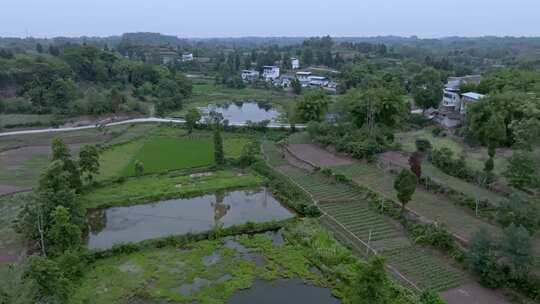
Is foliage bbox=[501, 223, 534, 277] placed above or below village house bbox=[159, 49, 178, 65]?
below

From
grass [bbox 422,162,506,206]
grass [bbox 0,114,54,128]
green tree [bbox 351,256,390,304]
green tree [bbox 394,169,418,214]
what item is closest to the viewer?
green tree [bbox 351,256,390,304]

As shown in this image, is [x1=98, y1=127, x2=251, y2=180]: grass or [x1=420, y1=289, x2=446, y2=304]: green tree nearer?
[x1=420, y1=289, x2=446, y2=304]: green tree

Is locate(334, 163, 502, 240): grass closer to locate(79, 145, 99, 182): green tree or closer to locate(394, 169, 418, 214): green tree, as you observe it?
locate(394, 169, 418, 214): green tree

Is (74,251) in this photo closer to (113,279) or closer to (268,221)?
(113,279)

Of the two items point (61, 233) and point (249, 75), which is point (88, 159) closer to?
point (61, 233)

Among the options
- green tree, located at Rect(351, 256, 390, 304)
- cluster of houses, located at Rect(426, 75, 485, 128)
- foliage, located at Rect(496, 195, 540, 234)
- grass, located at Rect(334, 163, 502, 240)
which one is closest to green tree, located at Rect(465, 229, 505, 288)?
foliage, located at Rect(496, 195, 540, 234)

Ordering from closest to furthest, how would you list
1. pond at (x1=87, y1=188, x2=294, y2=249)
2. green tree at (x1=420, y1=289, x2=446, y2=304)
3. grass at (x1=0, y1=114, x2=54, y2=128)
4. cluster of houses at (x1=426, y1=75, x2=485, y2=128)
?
green tree at (x1=420, y1=289, x2=446, y2=304) < pond at (x1=87, y1=188, x2=294, y2=249) < cluster of houses at (x1=426, y1=75, x2=485, y2=128) < grass at (x1=0, y1=114, x2=54, y2=128)

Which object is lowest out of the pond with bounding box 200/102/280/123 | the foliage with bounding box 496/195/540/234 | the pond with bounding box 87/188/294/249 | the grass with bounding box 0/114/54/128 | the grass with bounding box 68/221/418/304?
the grass with bounding box 68/221/418/304
